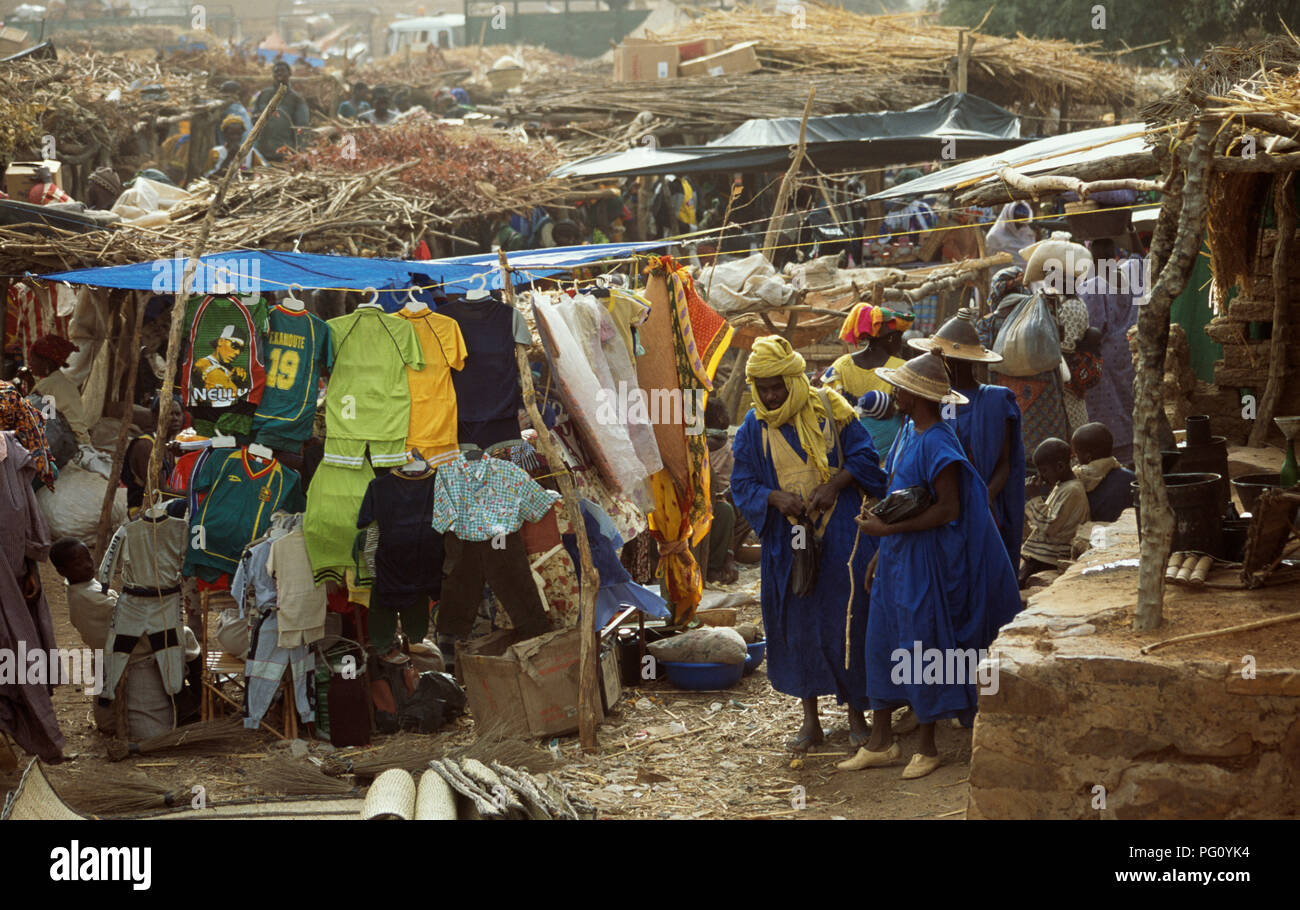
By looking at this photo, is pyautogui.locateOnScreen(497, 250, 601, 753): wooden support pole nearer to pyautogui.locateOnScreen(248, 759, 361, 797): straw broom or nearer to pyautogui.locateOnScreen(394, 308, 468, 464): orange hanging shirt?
pyautogui.locateOnScreen(394, 308, 468, 464): orange hanging shirt

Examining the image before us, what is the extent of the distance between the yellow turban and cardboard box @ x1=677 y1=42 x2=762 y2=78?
48.8 feet

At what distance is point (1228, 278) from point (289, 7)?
175 ft

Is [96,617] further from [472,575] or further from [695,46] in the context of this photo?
[695,46]

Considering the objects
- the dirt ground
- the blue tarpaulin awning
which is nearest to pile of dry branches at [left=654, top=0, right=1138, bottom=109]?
the blue tarpaulin awning

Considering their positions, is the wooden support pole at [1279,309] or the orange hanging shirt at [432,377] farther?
the orange hanging shirt at [432,377]

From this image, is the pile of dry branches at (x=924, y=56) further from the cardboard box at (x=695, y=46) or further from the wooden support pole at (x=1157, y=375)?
the wooden support pole at (x=1157, y=375)

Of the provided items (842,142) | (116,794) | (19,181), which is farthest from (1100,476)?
(19,181)

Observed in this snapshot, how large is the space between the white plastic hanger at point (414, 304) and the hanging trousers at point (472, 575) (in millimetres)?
→ 1093

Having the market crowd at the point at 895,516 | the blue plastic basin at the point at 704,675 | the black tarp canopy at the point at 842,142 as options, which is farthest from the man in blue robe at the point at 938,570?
the black tarp canopy at the point at 842,142

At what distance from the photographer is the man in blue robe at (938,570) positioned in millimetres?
5336

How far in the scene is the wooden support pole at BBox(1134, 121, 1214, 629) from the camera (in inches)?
154

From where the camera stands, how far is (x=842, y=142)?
50.9ft

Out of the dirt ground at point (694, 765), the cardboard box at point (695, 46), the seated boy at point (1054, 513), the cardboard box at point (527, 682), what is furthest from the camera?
the cardboard box at point (695, 46)

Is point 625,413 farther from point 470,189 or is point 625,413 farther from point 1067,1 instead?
point 1067,1
